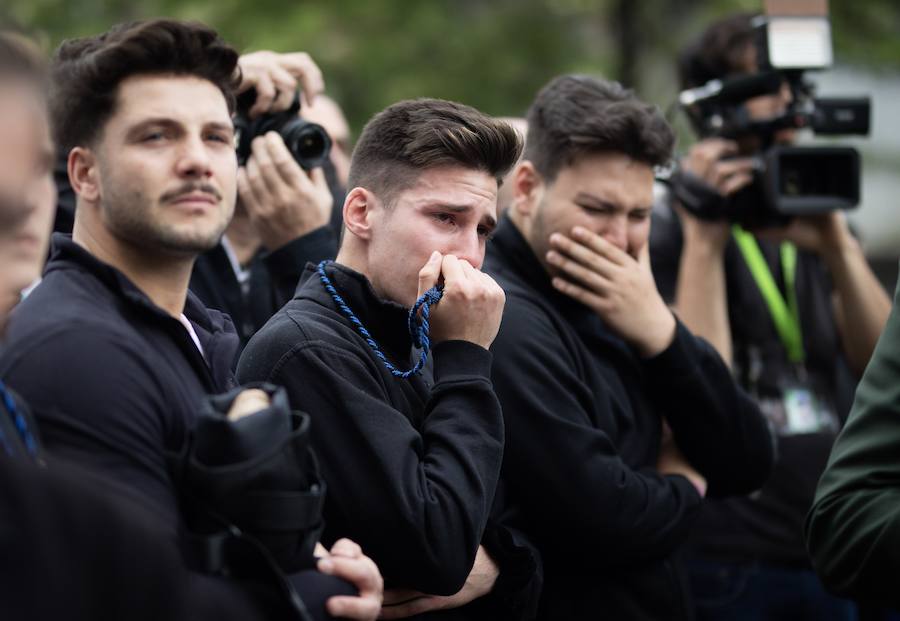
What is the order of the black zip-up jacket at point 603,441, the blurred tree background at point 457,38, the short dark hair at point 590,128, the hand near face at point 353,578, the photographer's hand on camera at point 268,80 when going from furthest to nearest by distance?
the blurred tree background at point 457,38
the short dark hair at point 590,128
the photographer's hand on camera at point 268,80
the black zip-up jacket at point 603,441
the hand near face at point 353,578

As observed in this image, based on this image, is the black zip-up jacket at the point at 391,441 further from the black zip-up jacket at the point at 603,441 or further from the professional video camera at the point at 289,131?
the professional video camera at the point at 289,131

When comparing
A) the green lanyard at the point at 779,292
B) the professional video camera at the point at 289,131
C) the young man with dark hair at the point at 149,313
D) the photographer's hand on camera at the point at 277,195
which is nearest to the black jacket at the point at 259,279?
the photographer's hand on camera at the point at 277,195

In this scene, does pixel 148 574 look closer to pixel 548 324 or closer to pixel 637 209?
pixel 548 324

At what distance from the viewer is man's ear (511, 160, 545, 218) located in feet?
11.8

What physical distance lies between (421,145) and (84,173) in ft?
2.44

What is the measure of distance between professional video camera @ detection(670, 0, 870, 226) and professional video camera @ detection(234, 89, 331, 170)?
1490 millimetres

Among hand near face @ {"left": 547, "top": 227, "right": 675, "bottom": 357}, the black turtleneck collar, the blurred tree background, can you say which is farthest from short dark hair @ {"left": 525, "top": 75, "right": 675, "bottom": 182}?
the blurred tree background

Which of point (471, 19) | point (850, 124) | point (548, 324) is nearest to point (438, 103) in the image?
point (548, 324)

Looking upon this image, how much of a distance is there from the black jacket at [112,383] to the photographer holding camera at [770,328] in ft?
7.80

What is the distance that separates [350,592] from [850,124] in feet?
9.61

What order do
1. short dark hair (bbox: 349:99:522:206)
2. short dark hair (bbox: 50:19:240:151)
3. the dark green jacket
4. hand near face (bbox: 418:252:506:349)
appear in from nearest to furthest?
the dark green jacket → short dark hair (bbox: 50:19:240:151) → hand near face (bbox: 418:252:506:349) → short dark hair (bbox: 349:99:522:206)

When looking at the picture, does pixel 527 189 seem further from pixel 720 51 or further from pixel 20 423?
pixel 20 423

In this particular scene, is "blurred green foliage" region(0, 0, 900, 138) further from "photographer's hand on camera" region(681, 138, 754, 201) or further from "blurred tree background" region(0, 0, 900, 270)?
"photographer's hand on camera" region(681, 138, 754, 201)

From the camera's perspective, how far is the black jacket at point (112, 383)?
2.07m
